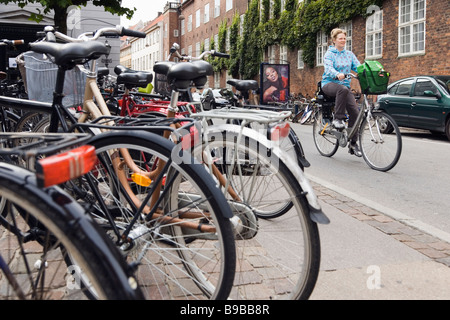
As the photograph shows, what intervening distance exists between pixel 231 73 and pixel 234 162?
3891 centimetres

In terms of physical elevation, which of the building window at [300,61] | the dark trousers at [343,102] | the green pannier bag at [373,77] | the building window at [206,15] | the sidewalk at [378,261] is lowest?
the sidewalk at [378,261]

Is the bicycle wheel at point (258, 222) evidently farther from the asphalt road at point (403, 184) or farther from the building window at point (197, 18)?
the building window at point (197, 18)

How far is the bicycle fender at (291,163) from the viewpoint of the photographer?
7.53 ft

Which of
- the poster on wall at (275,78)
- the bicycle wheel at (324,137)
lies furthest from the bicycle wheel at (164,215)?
the poster on wall at (275,78)

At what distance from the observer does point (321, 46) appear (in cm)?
2695

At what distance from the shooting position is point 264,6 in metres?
34.2

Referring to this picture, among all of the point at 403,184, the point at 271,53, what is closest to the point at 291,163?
the point at 403,184

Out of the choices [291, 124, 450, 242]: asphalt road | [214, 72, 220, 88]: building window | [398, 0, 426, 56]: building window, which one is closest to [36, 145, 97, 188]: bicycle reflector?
[291, 124, 450, 242]: asphalt road

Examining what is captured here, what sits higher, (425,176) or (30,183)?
(30,183)

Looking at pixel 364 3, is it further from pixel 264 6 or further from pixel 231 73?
pixel 231 73

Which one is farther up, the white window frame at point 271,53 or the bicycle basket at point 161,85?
the white window frame at point 271,53

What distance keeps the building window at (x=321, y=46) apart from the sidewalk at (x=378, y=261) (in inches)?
903
